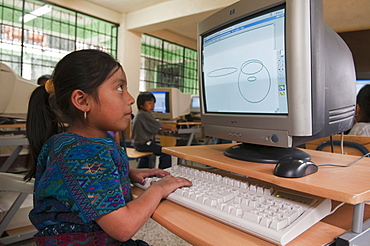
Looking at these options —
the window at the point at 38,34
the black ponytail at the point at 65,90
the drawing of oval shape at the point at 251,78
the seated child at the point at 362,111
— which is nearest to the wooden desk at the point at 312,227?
the drawing of oval shape at the point at 251,78

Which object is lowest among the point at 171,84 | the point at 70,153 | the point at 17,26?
the point at 70,153

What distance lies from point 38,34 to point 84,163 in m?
4.90

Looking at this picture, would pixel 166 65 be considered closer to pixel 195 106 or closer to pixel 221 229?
pixel 195 106

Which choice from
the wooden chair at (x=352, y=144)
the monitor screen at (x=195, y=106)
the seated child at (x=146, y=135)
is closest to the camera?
the wooden chair at (x=352, y=144)

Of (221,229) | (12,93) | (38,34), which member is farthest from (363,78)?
(38,34)

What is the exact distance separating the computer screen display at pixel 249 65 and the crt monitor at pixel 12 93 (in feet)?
5.42

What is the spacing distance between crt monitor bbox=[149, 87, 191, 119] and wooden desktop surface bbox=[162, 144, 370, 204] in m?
3.24

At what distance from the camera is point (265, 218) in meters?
0.53

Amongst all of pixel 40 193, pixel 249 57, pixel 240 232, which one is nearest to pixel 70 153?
pixel 40 193

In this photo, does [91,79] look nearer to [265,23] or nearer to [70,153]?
[70,153]

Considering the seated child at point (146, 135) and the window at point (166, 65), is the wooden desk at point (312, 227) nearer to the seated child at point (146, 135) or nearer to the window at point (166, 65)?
the seated child at point (146, 135)

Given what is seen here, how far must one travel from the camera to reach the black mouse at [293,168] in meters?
0.62

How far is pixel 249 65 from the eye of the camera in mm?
858

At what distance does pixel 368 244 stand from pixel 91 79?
0.70 m
